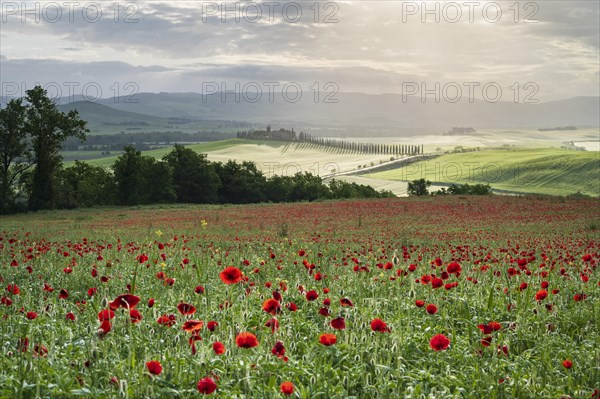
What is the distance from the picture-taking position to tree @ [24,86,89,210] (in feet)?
165

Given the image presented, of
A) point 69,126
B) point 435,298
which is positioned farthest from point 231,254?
point 69,126

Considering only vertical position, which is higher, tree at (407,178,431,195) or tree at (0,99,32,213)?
tree at (0,99,32,213)

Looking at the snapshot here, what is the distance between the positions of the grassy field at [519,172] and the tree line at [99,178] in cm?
3724

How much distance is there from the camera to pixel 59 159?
2062 inches

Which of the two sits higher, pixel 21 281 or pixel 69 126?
pixel 69 126

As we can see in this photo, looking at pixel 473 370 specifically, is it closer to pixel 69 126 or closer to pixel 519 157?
pixel 69 126

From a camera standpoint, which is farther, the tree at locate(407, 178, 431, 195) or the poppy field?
the tree at locate(407, 178, 431, 195)

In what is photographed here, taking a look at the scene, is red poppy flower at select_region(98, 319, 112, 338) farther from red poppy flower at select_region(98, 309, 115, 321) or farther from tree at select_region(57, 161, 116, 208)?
tree at select_region(57, 161, 116, 208)

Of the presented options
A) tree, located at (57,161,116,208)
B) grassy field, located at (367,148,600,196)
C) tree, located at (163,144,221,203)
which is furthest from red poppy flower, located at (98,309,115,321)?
grassy field, located at (367,148,600,196)

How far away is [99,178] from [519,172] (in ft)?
250

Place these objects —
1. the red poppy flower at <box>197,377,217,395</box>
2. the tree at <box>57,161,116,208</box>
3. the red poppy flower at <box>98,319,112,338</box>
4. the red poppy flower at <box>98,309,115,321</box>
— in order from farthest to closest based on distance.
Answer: the tree at <box>57,161,116,208</box> → the red poppy flower at <box>98,309,115,321</box> → the red poppy flower at <box>98,319,112,338</box> → the red poppy flower at <box>197,377,217,395</box>

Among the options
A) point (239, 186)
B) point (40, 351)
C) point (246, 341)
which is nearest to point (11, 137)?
point (239, 186)

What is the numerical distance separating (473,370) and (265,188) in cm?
6685

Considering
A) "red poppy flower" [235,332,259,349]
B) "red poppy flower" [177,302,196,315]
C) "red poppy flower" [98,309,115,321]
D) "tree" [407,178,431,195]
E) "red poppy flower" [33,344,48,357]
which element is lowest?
"tree" [407,178,431,195]
